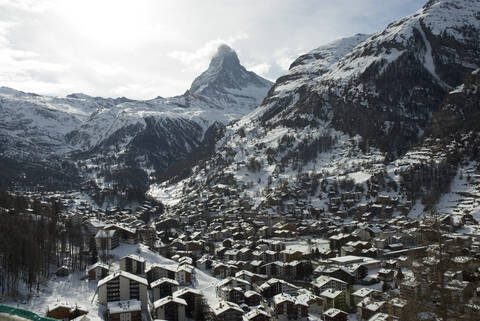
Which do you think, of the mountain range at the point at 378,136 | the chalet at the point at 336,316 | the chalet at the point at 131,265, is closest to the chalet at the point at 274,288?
the chalet at the point at 336,316

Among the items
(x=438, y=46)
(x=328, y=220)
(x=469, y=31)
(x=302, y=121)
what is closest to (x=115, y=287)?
(x=328, y=220)

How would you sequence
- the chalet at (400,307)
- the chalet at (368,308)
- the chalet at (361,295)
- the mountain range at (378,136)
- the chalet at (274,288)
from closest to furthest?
the chalet at (400,307) → the chalet at (368,308) → the chalet at (361,295) → the chalet at (274,288) → the mountain range at (378,136)

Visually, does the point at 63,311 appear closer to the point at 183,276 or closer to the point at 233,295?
the point at 183,276

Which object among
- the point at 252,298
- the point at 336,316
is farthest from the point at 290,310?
the point at 252,298

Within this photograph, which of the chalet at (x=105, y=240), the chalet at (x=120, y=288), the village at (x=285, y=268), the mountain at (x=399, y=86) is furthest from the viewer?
the mountain at (x=399, y=86)

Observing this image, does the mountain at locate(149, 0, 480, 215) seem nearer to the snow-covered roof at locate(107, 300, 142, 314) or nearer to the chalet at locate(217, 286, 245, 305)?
the chalet at locate(217, 286, 245, 305)

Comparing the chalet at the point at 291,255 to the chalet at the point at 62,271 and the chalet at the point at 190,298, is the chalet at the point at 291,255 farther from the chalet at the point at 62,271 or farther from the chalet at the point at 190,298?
the chalet at the point at 62,271

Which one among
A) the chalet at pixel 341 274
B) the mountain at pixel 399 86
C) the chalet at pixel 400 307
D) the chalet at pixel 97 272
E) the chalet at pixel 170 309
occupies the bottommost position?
the chalet at pixel 341 274
